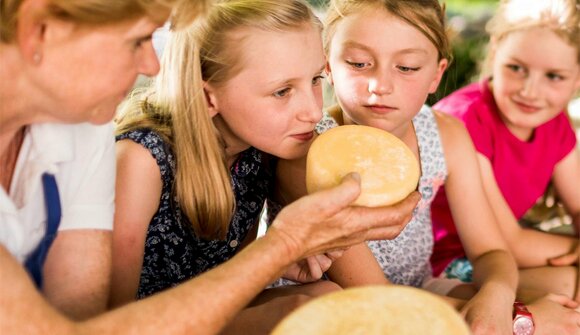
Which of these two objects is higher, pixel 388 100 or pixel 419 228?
pixel 388 100

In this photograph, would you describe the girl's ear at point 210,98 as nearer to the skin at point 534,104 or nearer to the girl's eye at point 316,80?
the girl's eye at point 316,80

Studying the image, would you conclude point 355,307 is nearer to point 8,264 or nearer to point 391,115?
point 8,264

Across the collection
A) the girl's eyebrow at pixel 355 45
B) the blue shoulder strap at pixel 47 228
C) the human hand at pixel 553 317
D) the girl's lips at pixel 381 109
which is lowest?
the human hand at pixel 553 317

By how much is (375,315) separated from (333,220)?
1.01 ft

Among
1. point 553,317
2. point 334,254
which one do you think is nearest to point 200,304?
point 334,254

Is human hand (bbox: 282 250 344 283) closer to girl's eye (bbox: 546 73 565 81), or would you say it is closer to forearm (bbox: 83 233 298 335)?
forearm (bbox: 83 233 298 335)

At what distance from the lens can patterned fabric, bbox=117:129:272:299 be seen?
5.01 feet

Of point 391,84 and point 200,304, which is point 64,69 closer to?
point 200,304

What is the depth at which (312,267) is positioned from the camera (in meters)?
1.51

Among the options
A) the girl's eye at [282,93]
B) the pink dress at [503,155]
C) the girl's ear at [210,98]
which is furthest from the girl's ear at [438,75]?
the girl's ear at [210,98]

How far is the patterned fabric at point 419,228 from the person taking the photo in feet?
6.28

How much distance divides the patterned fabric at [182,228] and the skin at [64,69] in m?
0.36

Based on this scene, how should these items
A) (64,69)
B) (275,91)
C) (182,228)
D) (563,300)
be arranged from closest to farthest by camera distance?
(64,69) → (275,91) → (182,228) → (563,300)

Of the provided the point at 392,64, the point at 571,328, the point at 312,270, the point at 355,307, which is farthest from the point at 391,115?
the point at 355,307
